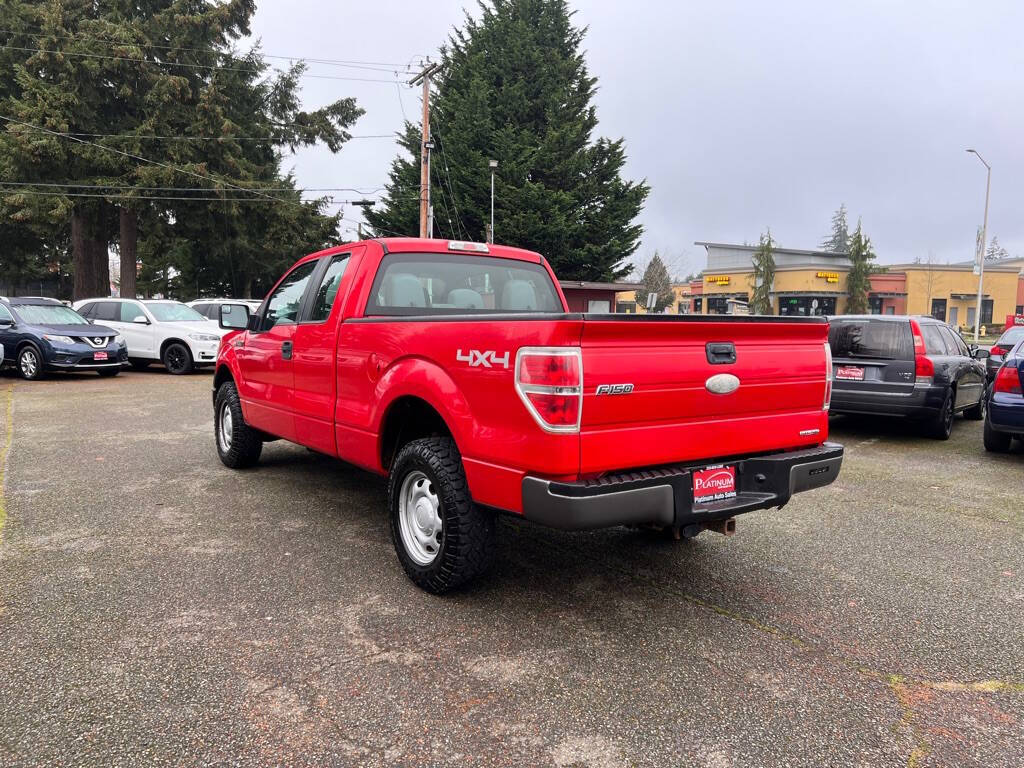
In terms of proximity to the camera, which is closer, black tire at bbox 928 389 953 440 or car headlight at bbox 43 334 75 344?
black tire at bbox 928 389 953 440

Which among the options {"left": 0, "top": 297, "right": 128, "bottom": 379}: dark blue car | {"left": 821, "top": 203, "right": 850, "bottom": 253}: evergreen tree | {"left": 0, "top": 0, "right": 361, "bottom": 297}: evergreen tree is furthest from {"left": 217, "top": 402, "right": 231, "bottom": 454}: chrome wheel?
{"left": 821, "top": 203, "right": 850, "bottom": 253}: evergreen tree

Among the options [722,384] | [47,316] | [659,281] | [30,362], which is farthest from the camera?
[659,281]

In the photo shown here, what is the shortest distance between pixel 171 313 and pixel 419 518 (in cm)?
1449

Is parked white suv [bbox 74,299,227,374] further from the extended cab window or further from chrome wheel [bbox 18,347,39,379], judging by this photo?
the extended cab window

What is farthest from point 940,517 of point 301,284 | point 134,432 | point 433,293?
point 134,432

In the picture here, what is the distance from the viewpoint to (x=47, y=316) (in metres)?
14.2

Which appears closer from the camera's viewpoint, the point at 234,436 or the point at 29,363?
the point at 234,436

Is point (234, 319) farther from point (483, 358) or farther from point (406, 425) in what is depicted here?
point (483, 358)

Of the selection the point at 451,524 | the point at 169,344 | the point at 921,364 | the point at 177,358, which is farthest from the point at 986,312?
the point at 451,524

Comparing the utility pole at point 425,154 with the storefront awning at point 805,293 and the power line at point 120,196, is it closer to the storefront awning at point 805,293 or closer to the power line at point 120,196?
the power line at point 120,196

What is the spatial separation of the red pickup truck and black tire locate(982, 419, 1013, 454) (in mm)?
5236

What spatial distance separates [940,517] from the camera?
16.9 feet

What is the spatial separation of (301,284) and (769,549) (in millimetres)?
3838

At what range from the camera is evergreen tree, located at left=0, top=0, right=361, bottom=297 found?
79.0 ft
